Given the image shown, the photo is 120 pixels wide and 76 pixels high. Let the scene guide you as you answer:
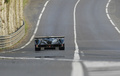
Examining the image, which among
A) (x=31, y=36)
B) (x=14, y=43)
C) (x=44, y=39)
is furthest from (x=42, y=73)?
(x=31, y=36)

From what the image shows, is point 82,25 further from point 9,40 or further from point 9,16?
point 9,40

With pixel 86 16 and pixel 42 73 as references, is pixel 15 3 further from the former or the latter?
pixel 42 73

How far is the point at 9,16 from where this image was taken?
37.4m

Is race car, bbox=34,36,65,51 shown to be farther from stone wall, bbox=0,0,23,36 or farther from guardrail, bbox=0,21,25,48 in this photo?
stone wall, bbox=0,0,23,36

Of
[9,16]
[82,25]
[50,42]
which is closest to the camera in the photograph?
[50,42]

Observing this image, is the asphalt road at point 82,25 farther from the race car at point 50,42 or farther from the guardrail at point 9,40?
the race car at point 50,42

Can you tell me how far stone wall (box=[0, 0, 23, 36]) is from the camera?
33656 millimetres

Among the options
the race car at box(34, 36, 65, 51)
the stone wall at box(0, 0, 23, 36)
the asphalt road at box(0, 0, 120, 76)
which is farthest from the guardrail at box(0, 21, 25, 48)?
the race car at box(34, 36, 65, 51)

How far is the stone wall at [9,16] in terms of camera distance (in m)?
33.7

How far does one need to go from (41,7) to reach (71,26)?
42.1 feet

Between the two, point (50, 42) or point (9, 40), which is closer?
point (50, 42)

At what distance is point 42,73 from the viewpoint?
12523 millimetres

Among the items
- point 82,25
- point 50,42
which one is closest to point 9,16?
point 50,42

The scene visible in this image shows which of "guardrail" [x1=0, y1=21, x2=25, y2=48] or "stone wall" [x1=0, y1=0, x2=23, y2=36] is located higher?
"stone wall" [x1=0, y1=0, x2=23, y2=36]
